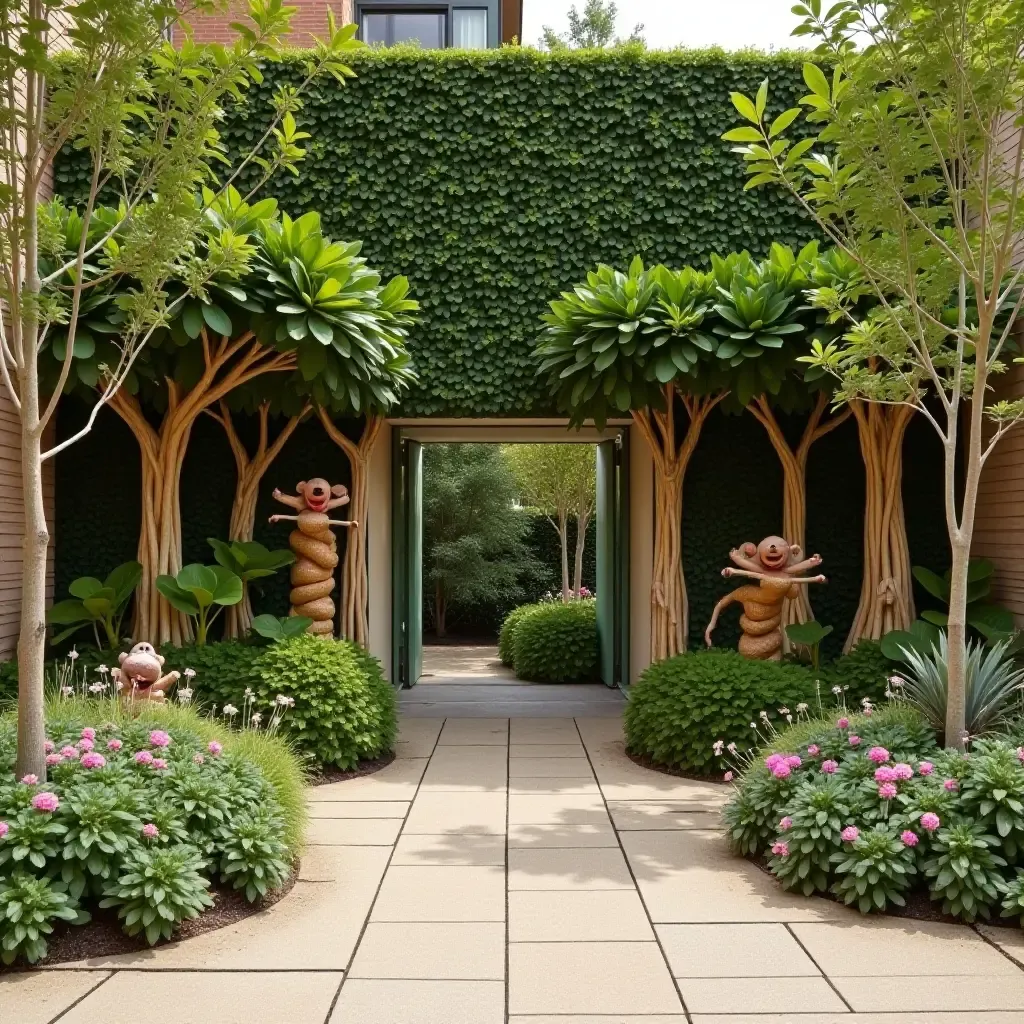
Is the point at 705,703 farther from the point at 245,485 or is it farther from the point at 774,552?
the point at 245,485

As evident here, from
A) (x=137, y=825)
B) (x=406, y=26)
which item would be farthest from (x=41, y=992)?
(x=406, y=26)

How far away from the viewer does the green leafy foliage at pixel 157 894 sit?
10.5 ft

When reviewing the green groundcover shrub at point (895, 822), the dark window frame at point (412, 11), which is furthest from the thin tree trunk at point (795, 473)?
the dark window frame at point (412, 11)

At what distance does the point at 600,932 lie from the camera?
3418mm

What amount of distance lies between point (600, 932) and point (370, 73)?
6230 mm

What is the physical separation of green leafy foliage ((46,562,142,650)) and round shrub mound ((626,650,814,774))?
333 cm

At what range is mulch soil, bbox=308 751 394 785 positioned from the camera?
5570 mm

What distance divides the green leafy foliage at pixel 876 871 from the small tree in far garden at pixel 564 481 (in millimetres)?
10357

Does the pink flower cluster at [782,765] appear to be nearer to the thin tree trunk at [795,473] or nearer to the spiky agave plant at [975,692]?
the spiky agave plant at [975,692]

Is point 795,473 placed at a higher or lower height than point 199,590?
higher

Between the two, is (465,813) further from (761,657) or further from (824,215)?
(824,215)

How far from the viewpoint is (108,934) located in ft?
10.7

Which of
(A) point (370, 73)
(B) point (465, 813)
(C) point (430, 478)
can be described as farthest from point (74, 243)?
(C) point (430, 478)

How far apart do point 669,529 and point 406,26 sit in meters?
7.01
